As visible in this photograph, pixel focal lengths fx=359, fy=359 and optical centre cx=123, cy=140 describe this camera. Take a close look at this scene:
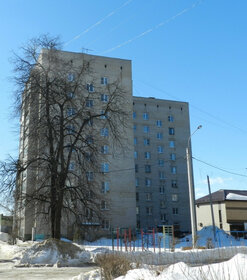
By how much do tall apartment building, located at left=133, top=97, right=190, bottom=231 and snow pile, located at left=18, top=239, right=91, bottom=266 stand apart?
42.4m

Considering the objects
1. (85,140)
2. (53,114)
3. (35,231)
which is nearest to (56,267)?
(85,140)

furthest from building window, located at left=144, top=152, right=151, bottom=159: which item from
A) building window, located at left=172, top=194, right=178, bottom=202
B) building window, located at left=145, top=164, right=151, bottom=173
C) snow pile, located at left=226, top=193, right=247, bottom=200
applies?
snow pile, located at left=226, top=193, right=247, bottom=200

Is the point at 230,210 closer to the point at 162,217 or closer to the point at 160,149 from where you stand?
the point at 162,217

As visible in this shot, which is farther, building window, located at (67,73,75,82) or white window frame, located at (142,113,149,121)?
white window frame, located at (142,113,149,121)

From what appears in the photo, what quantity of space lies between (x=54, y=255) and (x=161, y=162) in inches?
1900

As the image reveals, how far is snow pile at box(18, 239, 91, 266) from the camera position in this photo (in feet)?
58.0

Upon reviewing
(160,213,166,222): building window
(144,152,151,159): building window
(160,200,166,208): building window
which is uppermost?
(144,152,151,159): building window

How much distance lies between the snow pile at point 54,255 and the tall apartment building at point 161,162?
4238 cm

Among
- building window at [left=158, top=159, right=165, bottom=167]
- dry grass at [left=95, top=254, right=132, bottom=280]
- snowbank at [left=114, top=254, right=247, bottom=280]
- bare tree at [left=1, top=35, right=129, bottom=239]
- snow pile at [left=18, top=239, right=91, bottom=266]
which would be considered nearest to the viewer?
snowbank at [left=114, top=254, right=247, bottom=280]

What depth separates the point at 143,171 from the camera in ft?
208

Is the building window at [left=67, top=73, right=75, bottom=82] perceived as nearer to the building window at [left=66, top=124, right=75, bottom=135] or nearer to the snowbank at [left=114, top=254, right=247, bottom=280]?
the building window at [left=66, top=124, right=75, bottom=135]

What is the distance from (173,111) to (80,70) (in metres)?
46.7

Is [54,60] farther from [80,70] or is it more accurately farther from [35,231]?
[35,231]

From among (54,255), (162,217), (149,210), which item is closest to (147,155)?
(149,210)
